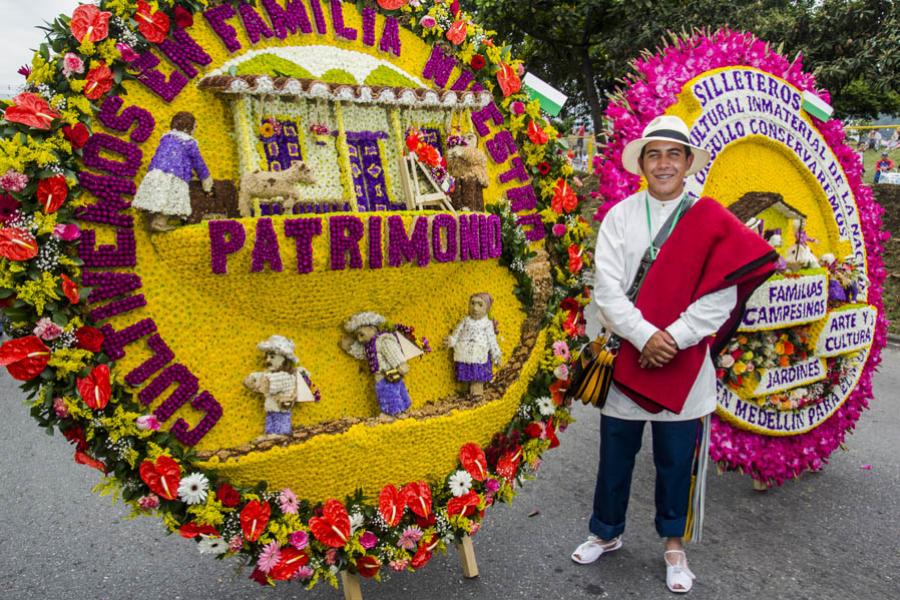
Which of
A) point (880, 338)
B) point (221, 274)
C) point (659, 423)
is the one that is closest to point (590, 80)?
point (880, 338)

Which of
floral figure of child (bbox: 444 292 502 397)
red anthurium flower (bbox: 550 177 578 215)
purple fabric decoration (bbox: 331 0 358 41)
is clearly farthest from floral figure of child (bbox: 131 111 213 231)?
red anthurium flower (bbox: 550 177 578 215)

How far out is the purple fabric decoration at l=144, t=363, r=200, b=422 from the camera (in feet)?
7.38

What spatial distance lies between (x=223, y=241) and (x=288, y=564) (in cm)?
116

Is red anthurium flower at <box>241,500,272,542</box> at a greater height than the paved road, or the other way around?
red anthurium flower at <box>241,500,272,542</box>

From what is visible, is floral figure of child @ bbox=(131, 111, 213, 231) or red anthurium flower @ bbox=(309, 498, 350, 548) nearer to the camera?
floral figure of child @ bbox=(131, 111, 213, 231)

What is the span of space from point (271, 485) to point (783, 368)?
2.99m

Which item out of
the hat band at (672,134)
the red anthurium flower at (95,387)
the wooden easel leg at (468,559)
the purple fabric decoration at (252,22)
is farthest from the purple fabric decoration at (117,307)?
the hat band at (672,134)

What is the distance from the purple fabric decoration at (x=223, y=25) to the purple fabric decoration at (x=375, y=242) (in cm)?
78

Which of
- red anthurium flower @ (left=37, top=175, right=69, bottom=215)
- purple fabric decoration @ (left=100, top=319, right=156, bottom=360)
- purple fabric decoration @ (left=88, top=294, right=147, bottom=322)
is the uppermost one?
red anthurium flower @ (left=37, top=175, right=69, bottom=215)

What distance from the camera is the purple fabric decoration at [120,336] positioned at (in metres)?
2.18

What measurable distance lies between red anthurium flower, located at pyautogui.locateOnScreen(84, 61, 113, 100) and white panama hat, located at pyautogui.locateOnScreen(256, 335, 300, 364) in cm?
97

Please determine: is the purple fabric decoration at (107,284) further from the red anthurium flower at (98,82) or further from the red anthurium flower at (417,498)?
the red anthurium flower at (417,498)

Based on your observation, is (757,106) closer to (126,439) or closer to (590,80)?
(126,439)

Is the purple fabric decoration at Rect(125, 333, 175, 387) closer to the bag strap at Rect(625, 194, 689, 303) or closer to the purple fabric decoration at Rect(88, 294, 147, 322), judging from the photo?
the purple fabric decoration at Rect(88, 294, 147, 322)
